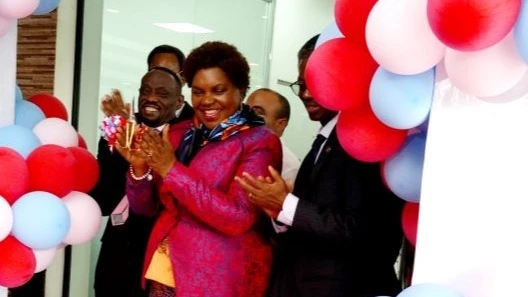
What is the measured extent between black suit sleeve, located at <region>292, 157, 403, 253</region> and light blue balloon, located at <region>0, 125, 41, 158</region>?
765mm

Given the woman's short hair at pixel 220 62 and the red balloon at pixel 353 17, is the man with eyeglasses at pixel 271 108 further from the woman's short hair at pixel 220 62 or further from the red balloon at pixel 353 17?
the red balloon at pixel 353 17

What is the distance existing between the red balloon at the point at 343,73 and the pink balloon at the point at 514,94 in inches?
11.5

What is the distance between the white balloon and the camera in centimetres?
153

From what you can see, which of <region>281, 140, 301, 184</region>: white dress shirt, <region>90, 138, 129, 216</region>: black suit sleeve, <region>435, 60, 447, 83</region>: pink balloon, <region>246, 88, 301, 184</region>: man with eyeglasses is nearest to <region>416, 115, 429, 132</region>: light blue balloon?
<region>435, 60, 447, 83</region>: pink balloon

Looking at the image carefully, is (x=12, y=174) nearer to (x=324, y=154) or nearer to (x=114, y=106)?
(x=114, y=106)

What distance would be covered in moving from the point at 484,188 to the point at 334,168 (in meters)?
0.49

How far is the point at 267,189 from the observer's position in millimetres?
1554

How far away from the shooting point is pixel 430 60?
1136 millimetres

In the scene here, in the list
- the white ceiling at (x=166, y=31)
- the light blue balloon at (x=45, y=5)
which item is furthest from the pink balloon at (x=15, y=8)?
the white ceiling at (x=166, y=31)

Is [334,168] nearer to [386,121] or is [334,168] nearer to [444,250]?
[386,121]

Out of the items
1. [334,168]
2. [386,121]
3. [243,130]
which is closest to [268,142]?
[243,130]

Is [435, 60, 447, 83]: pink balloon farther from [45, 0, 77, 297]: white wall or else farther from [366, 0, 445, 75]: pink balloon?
[45, 0, 77, 297]: white wall

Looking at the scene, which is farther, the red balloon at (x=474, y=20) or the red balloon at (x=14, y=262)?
the red balloon at (x=14, y=262)

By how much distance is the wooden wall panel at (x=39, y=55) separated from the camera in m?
3.35
